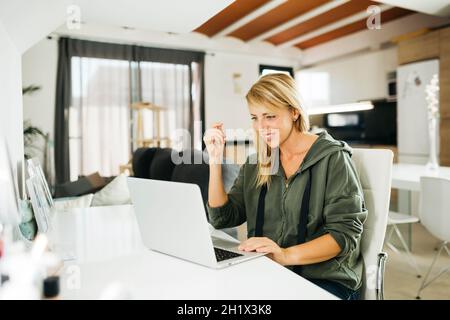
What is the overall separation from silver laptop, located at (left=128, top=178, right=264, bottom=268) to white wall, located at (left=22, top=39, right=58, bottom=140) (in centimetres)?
489

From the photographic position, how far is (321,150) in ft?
4.09

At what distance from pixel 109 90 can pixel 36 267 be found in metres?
5.32

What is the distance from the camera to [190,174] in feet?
8.25

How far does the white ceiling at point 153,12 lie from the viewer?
3470 mm

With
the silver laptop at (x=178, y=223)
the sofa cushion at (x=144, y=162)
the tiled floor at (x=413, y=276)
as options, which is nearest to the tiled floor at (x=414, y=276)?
the tiled floor at (x=413, y=276)

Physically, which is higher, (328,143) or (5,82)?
(5,82)

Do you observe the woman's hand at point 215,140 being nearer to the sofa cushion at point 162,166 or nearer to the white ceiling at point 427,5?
the sofa cushion at point 162,166

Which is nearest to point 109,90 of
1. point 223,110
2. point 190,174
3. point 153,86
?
point 153,86

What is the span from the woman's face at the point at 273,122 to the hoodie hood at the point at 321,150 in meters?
0.12

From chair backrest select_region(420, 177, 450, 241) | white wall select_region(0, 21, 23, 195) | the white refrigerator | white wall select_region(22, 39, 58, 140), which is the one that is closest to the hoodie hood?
white wall select_region(0, 21, 23, 195)

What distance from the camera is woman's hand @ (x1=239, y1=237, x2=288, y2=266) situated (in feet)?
3.60

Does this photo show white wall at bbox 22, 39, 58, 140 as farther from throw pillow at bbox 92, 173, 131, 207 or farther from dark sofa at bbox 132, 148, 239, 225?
throw pillow at bbox 92, 173, 131, 207

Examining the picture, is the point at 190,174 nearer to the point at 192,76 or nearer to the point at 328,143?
the point at 328,143
